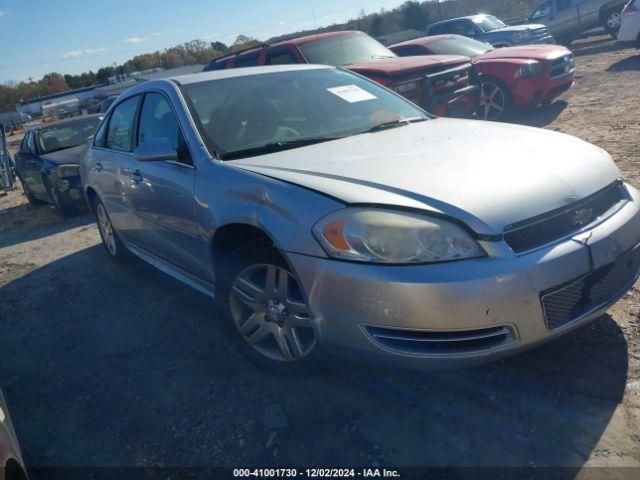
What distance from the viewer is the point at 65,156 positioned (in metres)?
8.58

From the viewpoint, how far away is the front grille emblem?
2385mm

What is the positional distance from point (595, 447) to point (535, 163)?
4.16 feet

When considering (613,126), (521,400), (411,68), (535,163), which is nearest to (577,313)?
(521,400)

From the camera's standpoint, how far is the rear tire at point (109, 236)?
5.07 m

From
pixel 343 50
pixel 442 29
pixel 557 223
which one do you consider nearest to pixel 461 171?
pixel 557 223

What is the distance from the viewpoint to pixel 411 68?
23.3ft

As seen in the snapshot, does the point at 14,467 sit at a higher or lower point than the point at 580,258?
lower

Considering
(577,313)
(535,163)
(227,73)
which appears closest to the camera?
(577,313)

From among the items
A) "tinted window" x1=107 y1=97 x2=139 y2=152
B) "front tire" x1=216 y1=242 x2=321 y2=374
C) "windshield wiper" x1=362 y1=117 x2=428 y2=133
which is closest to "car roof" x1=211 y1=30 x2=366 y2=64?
"tinted window" x1=107 y1=97 x2=139 y2=152

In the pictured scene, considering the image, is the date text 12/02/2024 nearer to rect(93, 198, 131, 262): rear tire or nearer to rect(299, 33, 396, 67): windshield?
rect(93, 198, 131, 262): rear tire

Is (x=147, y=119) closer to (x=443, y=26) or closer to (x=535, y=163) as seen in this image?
(x=535, y=163)

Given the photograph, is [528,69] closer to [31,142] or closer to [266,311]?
[266,311]

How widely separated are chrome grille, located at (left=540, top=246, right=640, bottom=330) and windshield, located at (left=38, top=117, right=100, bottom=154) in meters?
8.72

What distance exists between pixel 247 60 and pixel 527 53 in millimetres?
4488
